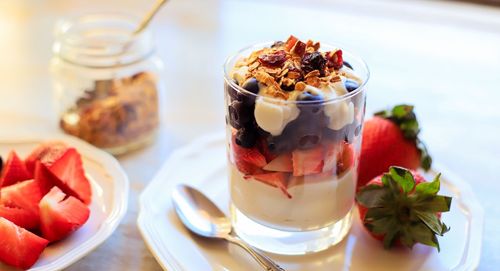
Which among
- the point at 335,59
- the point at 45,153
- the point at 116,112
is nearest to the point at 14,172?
the point at 45,153

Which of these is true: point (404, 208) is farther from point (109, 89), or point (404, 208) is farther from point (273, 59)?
point (109, 89)

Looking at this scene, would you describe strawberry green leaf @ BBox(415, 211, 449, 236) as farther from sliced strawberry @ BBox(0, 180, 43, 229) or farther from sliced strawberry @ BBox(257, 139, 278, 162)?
sliced strawberry @ BBox(0, 180, 43, 229)

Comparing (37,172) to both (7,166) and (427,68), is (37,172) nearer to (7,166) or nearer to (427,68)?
(7,166)

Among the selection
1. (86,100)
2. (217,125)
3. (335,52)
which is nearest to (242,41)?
(217,125)

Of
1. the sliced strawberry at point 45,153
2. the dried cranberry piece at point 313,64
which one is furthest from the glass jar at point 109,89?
the dried cranberry piece at point 313,64

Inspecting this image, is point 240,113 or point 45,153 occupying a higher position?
point 240,113

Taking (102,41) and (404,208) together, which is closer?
(404,208)

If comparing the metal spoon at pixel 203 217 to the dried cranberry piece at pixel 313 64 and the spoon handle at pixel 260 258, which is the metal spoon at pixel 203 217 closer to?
the spoon handle at pixel 260 258
